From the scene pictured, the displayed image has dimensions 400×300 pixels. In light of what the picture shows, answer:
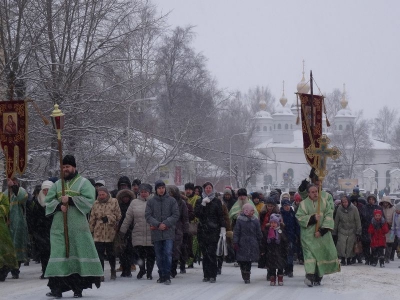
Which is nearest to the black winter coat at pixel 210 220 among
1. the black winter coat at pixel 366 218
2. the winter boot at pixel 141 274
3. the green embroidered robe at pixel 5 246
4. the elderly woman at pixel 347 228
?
the winter boot at pixel 141 274

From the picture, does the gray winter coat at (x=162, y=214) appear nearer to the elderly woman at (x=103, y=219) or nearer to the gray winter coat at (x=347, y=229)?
the elderly woman at (x=103, y=219)

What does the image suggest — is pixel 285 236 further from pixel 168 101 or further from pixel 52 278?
pixel 168 101

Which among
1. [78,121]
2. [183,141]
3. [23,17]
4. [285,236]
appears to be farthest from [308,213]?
[183,141]

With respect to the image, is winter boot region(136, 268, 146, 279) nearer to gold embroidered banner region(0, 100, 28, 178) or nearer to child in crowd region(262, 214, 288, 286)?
child in crowd region(262, 214, 288, 286)

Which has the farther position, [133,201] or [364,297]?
[133,201]

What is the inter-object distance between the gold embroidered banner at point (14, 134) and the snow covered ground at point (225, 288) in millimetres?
1955

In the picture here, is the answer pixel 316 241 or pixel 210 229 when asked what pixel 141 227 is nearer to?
pixel 210 229

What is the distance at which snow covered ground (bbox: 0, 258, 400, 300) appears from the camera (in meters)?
13.7

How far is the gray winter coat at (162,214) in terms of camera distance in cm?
1552

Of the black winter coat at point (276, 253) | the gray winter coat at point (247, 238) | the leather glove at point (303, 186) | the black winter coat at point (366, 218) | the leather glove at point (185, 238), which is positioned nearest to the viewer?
the gray winter coat at point (247, 238)

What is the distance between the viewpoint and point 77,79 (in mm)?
28250

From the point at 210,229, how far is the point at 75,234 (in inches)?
151

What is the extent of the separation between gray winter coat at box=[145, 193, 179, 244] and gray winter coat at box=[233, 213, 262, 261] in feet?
3.75

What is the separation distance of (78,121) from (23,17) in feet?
14.1
